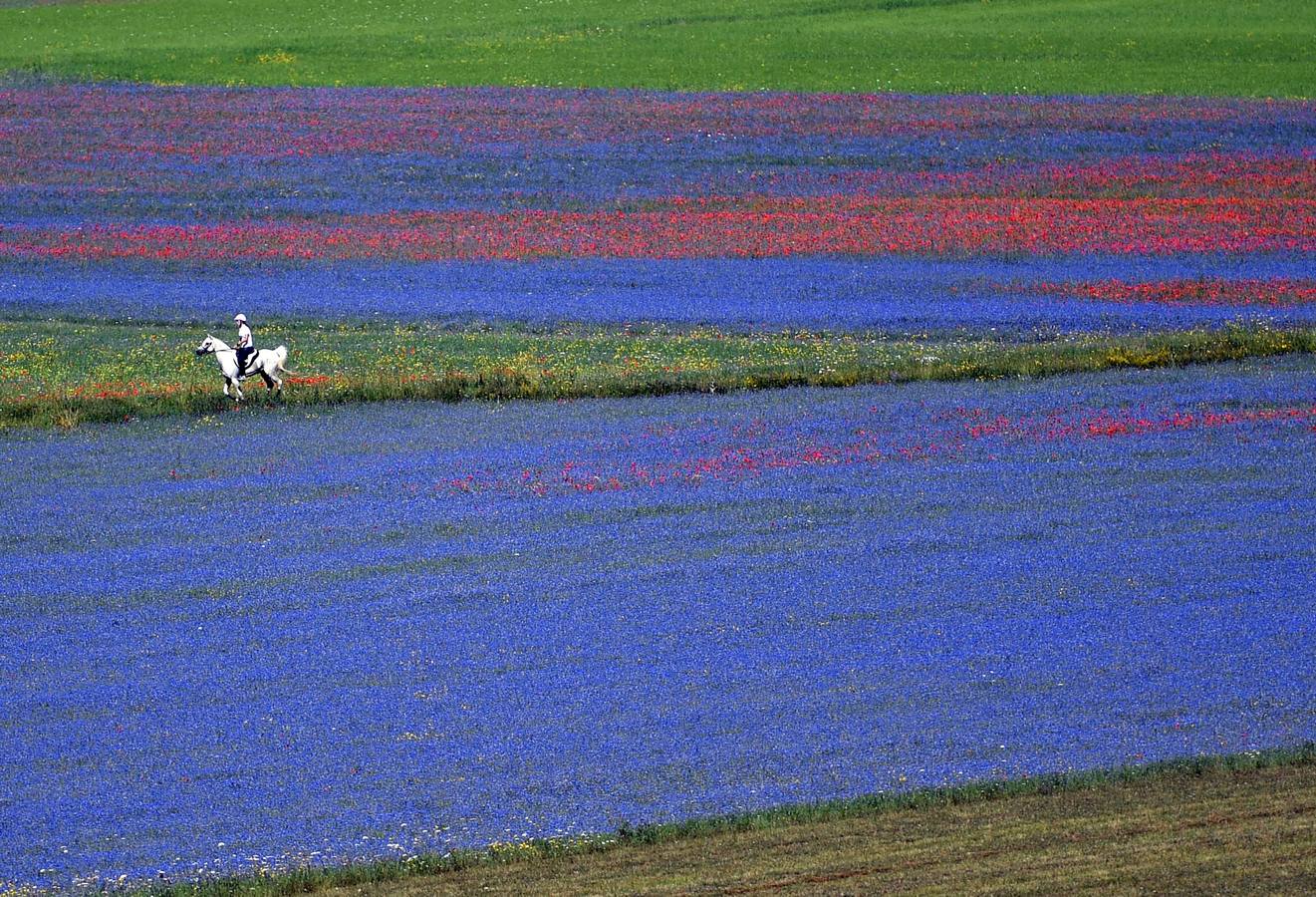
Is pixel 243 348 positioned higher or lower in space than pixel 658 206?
lower

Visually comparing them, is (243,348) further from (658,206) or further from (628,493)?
(658,206)

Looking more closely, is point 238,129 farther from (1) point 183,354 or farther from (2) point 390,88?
(1) point 183,354

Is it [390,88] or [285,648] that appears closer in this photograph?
[285,648]

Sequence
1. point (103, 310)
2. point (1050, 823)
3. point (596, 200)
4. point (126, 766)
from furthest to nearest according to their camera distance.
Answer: point (596, 200) → point (103, 310) → point (126, 766) → point (1050, 823)

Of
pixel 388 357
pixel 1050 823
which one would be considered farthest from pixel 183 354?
pixel 1050 823

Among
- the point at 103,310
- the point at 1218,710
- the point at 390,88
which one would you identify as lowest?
the point at 1218,710

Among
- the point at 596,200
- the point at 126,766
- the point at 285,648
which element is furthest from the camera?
the point at 596,200

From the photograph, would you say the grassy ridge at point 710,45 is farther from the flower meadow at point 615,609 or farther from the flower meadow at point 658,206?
the flower meadow at point 615,609

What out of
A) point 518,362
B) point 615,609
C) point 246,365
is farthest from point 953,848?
point 518,362
